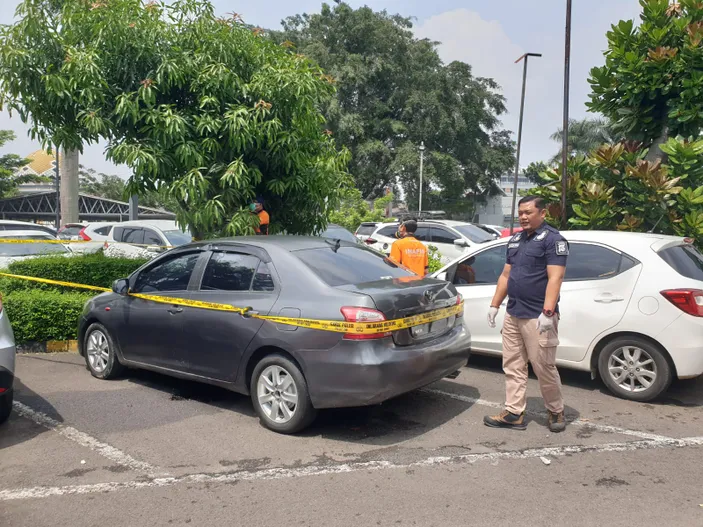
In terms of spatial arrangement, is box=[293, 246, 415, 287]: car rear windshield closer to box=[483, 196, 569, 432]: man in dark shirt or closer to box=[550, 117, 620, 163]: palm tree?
box=[483, 196, 569, 432]: man in dark shirt

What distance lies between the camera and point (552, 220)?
30.0 feet

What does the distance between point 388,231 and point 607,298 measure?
38.3ft

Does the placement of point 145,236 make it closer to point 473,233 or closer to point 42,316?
point 42,316

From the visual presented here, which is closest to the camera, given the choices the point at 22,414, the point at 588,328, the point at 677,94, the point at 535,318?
the point at 535,318

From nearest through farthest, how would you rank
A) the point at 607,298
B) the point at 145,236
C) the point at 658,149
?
1. the point at 607,298
2. the point at 658,149
3. the point at 145,236

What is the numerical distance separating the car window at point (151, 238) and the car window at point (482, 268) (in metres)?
8.95

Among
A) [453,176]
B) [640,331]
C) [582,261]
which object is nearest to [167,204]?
[582,261]

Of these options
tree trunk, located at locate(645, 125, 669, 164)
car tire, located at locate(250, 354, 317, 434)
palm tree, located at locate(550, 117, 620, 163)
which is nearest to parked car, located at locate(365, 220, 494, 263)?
tree trunk, located at locate(645, 125, 669, 164)

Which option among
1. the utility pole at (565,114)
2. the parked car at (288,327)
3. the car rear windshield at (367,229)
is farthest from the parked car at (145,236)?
the utility pole at (565,114)

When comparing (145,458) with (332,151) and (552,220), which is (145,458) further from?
(552,220)

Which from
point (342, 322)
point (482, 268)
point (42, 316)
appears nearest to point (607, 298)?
point (482, 268)

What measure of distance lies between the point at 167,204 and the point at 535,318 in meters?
5.34

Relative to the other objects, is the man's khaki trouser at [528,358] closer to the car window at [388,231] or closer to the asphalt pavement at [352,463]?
the asphalt pavement at [352,463]

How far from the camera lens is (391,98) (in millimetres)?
39875
